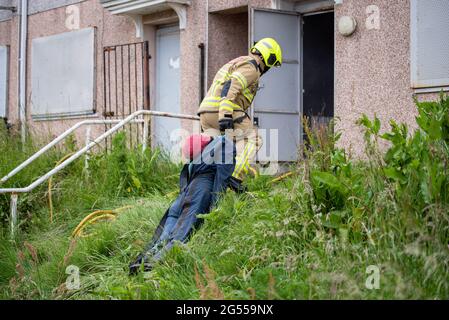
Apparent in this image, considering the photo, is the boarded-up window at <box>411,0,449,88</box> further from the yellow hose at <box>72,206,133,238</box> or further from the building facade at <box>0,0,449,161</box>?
the yellow hose at <box>72,206,133,238</box>

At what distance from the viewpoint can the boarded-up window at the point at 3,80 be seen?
1567cm

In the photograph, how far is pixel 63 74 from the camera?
555 inches

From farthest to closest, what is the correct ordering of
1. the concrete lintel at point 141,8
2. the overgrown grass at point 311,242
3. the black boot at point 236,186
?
the concrete lintel at point 141,8
the black boot at point 236,186
the overgrown grass at point 311,242

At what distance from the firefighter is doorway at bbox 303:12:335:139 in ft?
7.57

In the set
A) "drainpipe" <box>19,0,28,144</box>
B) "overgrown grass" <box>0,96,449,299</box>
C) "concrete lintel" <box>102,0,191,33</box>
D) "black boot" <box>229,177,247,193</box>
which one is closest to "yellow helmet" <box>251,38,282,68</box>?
"overgrown grass" <box>0,96,449,299</box>

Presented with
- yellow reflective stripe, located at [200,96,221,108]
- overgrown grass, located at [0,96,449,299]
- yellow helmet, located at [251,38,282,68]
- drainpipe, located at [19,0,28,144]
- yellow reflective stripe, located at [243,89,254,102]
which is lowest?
overgrown grass, located at [0,96,449,299]

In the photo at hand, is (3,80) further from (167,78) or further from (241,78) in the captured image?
(241,78)

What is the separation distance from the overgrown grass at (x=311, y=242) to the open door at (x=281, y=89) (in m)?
3.17

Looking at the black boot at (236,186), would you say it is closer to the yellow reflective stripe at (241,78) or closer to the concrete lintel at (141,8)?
the yellow reflective stripe at (241,78)

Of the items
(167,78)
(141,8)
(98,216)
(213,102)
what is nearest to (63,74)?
(167,78)

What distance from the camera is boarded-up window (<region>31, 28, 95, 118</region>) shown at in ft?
44.6

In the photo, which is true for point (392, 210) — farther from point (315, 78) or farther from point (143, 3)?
point (143, 3)

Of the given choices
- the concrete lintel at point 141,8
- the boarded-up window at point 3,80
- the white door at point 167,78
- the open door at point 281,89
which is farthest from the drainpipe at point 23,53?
the open door at point 281,89
